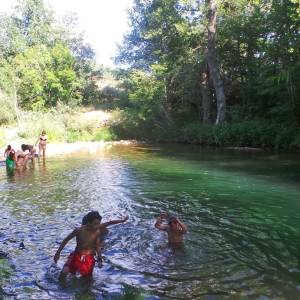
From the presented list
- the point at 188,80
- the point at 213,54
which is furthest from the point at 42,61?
the point at 213,54

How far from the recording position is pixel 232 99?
3781 centimetres

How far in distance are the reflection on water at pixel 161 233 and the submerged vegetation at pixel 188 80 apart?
9.96m

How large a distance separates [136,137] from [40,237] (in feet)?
103

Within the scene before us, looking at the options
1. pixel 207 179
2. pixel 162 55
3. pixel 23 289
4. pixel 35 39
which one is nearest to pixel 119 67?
pixel 162 55

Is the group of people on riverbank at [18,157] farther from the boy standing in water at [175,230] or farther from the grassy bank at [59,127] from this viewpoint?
the boy standing in water at [175,230]

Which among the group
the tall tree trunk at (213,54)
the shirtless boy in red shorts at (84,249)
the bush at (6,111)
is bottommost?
the shirtless boy in red shorts at (84,249)

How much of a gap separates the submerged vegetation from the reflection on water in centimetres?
996

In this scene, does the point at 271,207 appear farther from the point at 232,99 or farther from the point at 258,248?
the point at 232,99

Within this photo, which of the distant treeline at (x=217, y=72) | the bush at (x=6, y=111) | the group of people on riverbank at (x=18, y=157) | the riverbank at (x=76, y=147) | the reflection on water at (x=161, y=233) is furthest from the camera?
the bush at (x=6, y=111)

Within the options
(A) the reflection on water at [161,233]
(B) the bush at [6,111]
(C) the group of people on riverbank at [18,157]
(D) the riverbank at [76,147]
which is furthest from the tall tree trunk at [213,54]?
(B) the bush at [6,111]

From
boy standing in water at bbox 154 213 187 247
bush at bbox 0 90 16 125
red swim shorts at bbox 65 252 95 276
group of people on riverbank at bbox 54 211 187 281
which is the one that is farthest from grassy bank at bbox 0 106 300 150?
red swim shorts at bbox 65 252 95 276

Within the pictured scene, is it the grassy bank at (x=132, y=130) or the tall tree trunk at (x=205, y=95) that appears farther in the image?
the tall tree trunk at (x=205, y=95)

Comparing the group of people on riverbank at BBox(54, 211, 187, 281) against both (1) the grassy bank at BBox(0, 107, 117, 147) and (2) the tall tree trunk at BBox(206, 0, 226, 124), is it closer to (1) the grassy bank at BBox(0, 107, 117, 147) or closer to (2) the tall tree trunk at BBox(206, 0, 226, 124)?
(1) the grassy bank at BBox(0, 107, 117, 147)

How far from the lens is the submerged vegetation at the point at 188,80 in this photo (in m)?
28.6
